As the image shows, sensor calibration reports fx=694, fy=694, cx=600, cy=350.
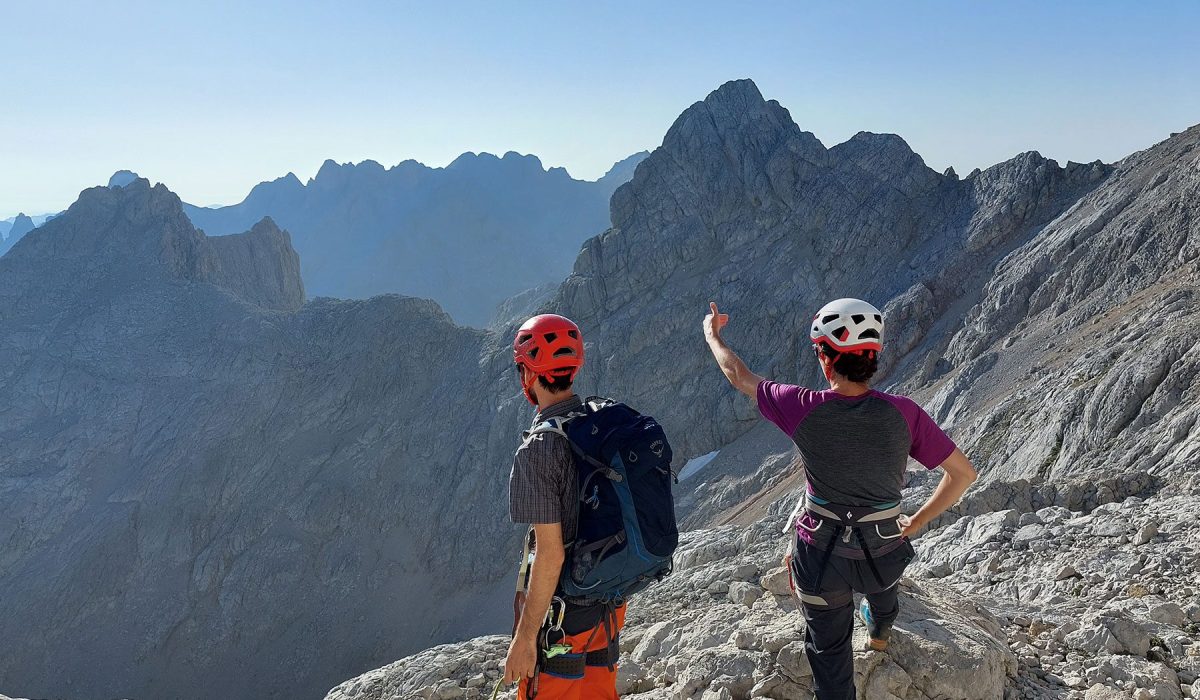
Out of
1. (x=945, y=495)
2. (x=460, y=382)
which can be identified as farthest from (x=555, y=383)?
(x=460, y=382)

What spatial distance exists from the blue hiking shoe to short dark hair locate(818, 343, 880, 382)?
219 cm

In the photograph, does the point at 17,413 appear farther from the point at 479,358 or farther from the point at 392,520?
the point at 479,358

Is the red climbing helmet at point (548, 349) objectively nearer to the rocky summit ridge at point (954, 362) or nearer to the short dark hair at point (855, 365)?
the short dark hair at point (855, 365)

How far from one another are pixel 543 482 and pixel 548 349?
0.95 metres

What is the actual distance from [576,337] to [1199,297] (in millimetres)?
32261

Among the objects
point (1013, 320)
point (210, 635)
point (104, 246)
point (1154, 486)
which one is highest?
point (104, 246)

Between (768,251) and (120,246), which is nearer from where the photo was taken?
(768,251)

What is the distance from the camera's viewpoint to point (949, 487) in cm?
506

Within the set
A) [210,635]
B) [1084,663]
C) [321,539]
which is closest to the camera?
[1084,663]

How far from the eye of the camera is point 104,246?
263ft

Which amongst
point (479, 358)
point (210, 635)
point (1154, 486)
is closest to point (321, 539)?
point (210, 635)

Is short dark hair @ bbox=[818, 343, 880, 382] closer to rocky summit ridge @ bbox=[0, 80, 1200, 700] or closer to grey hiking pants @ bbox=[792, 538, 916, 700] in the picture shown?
grey hiking pants @ bbox=[792, 538, 916, 700]

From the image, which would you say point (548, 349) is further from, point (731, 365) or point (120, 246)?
point (120, 246)

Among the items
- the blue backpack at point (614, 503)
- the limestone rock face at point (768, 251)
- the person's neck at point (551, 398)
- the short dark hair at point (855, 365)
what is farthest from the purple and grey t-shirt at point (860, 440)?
the limestone rock face at point (768, 251)
